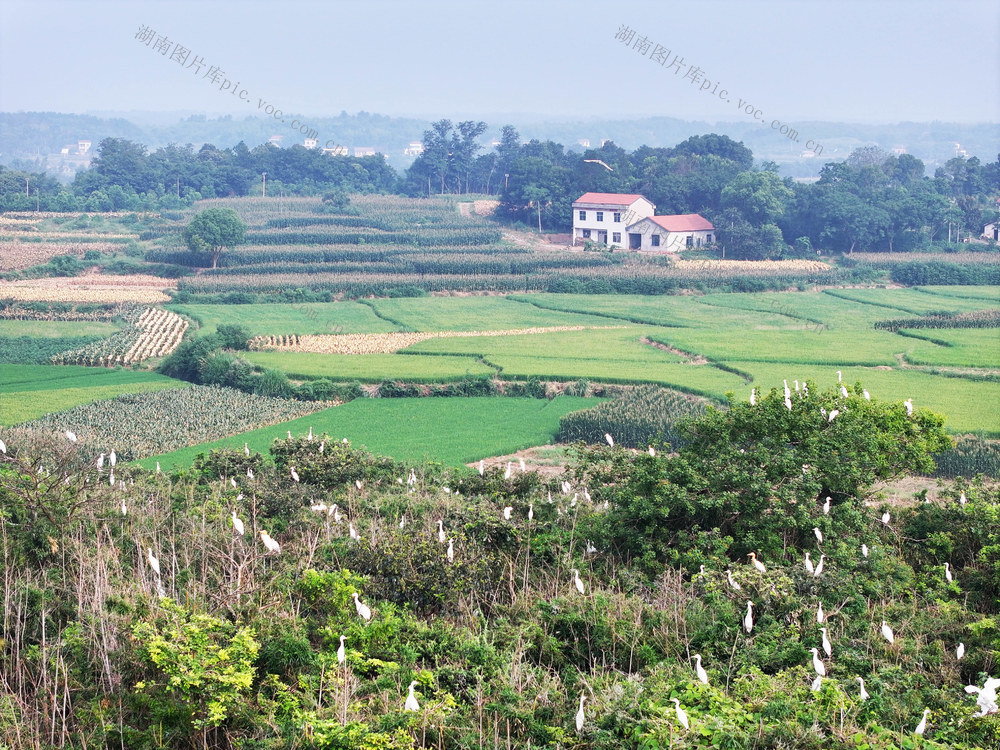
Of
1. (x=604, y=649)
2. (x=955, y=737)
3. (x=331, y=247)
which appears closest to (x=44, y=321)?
(x=331, y=247)

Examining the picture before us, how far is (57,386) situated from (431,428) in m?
12.4

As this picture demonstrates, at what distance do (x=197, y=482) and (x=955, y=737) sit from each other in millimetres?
12159

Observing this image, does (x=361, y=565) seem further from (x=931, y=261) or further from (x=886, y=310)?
(x=931, y=261)

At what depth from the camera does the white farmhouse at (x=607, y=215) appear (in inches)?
2876

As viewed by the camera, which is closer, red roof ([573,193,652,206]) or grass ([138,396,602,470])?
grass ([138,396,602,470])

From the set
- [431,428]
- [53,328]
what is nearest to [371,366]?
[431,428]

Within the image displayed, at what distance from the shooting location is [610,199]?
245 ft

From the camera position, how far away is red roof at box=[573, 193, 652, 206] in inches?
2891

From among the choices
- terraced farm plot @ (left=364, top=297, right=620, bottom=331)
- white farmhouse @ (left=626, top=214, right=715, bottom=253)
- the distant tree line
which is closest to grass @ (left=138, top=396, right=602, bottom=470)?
terraced farm plot @ (left=364, top=297, right=620, bottom=331)

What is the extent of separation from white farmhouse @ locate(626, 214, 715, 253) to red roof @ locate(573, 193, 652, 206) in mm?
1905

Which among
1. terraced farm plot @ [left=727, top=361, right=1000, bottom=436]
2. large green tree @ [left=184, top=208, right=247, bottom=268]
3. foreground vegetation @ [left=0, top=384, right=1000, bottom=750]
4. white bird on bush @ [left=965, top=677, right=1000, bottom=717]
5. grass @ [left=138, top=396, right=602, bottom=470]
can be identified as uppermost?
large green tree @ [left=184, top=208, right=247, bottom=268]

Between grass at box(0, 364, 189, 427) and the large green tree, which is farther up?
the large green tree

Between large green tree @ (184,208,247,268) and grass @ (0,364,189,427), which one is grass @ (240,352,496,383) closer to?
grass @ (0,364,189,427)

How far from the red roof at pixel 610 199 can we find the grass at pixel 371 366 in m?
39.6
